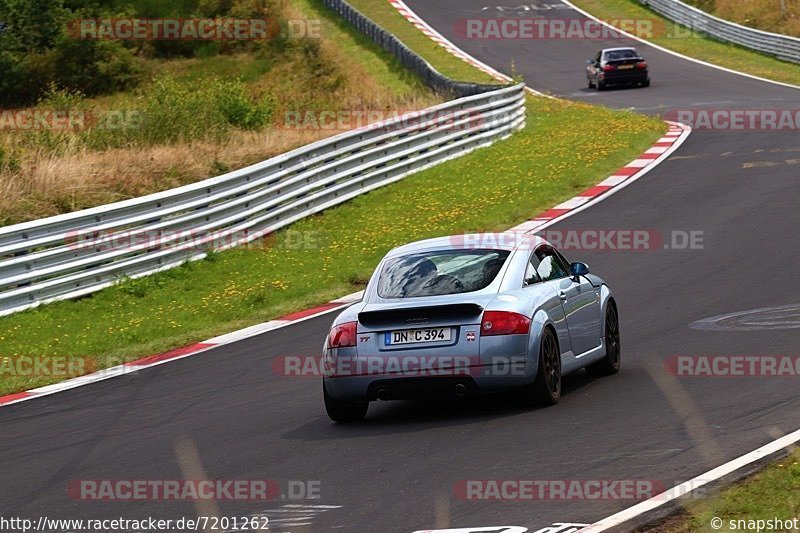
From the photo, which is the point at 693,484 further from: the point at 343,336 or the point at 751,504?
the point at 343,336

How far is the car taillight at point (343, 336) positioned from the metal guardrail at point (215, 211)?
6811 millimetres

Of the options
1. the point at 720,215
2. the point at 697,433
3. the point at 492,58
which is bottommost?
the point at 492,58

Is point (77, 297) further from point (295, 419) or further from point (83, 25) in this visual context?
point (83, 25)

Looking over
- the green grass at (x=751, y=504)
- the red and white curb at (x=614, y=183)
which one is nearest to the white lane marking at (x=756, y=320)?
the green grass at (x=751, y=504)

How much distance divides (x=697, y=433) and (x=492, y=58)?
4100 cm

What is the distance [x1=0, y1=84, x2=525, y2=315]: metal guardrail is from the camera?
1552cm

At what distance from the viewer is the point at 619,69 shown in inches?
1566

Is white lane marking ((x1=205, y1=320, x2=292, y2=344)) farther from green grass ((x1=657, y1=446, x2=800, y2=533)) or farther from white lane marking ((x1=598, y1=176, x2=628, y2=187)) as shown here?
white lane marking ((x1=598, y1=176, x2=628, y2=187))

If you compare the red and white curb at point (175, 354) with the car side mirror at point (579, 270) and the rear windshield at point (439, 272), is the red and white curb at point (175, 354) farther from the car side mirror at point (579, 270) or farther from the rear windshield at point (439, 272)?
the car side mirror at point (579, 270)

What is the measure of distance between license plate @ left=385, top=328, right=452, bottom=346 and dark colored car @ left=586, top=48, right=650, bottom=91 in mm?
31799

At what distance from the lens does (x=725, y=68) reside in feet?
141

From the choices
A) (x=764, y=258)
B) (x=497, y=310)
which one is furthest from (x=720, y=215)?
(x=497, y=310)

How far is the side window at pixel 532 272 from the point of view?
9767 mm

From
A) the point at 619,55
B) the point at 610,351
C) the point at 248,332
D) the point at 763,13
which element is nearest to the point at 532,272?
the point at 610,351
